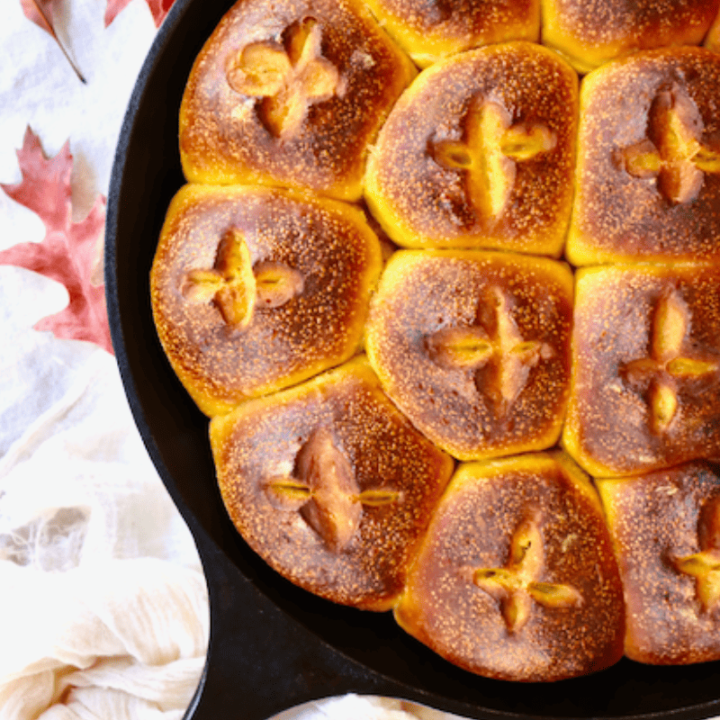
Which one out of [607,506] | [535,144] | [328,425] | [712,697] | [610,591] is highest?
[535,144]

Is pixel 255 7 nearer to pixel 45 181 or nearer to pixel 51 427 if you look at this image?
pixel 45 181

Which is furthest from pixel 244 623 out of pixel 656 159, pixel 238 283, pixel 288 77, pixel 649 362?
pixel 656 159

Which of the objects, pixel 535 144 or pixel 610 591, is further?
pixel 610 591

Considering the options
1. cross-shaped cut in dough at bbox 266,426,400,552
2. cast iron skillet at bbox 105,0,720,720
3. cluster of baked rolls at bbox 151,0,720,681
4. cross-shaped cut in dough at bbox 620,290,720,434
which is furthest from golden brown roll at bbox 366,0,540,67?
cross-shaped cut in dough at bbox 266,426,400,552

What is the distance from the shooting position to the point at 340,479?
1467 millimetres

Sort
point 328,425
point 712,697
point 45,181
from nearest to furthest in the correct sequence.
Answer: point 328,425, point 712,697, point 45,181

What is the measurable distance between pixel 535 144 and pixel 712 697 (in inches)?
40.9

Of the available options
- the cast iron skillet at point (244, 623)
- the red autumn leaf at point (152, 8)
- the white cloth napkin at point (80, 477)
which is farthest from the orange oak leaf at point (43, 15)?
the cast iron skillet at point (244, 623)

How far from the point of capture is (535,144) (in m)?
A: 1.39

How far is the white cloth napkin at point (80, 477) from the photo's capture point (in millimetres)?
1957

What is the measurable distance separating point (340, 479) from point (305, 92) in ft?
2.11

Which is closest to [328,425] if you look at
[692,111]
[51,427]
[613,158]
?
[613,158]

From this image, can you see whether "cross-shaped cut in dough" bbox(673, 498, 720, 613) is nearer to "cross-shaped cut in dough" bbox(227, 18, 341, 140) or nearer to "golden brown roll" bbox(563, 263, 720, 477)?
"golden brown roll" bbox(563, 263, 720, 477)

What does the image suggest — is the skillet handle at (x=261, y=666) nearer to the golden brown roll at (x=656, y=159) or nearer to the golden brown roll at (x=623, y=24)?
the golden brown roll at (x=656, y=159)
